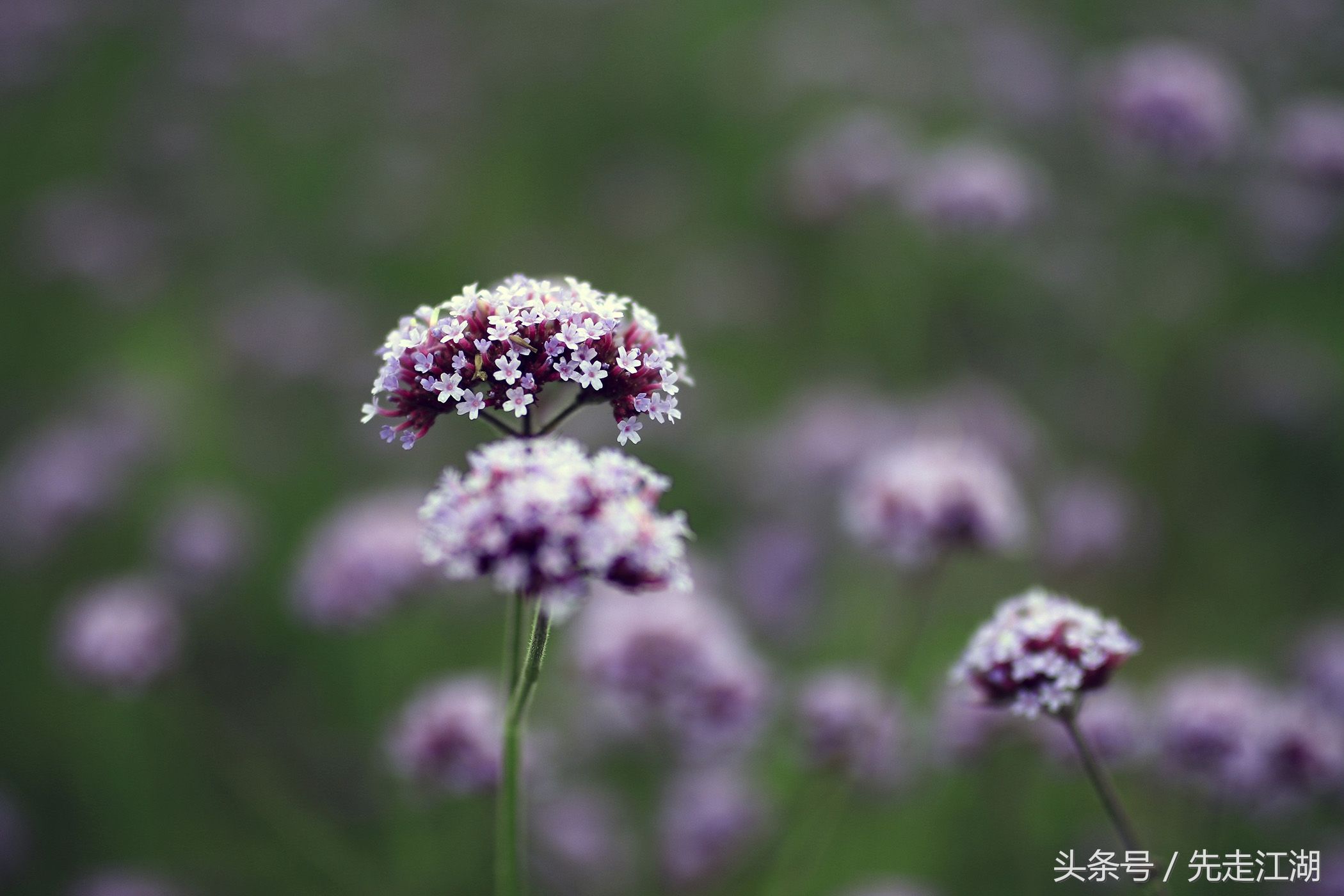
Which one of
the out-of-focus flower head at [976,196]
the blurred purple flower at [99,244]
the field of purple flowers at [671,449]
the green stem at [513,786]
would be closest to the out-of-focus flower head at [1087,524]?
the field of purple flowers at [671,449]

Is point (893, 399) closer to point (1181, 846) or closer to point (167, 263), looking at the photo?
point (1181, 846)

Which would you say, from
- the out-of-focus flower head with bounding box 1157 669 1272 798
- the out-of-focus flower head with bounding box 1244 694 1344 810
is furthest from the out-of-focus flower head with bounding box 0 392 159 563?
the out-of-focus flower head with bounding box 1244 694 1344 810

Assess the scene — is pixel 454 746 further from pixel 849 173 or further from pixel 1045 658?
pixel 849 173

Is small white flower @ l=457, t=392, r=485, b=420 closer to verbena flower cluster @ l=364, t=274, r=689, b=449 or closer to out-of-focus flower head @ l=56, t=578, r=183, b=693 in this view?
verbena flower cluster @ l=364, t=274, r=689, b=449

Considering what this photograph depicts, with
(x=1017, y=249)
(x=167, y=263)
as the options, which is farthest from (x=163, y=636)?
(x=1017, y=249)

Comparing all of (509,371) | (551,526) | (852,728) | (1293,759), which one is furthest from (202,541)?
(1293,759)

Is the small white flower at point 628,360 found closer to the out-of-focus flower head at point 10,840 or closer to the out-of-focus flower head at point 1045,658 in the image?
the out-of-focus flower head at point 1045,658

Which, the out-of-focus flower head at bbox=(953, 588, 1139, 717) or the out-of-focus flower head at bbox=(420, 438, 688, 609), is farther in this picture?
the out-of-focus flower head at bbox=(953, 588, 1139, 717)
